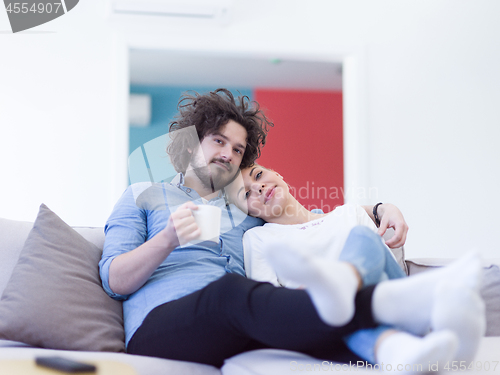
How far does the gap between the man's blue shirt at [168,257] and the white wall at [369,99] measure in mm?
1286

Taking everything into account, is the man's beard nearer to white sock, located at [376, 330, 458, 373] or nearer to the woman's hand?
the woman's hand

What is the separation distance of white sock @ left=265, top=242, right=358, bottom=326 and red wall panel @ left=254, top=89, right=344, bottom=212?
8.20ft

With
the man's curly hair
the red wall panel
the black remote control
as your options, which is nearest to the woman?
the black remote control

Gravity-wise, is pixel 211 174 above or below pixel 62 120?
below

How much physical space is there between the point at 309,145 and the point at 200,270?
2.28 metres

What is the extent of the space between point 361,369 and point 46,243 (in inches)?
36.8

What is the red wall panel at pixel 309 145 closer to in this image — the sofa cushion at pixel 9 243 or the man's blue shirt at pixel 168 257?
the man's blue shirt at pixel 168 257

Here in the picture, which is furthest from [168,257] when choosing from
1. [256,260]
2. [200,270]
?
[256,260]

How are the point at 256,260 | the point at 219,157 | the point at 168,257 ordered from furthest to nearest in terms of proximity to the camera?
the point at 219,157
the point at 256,260
the point at 168,257

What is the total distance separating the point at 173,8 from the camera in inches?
107

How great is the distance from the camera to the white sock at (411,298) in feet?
2.37

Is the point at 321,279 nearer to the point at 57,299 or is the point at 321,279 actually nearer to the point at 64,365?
the point at 64,365

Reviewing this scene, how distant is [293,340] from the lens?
85 centimetres

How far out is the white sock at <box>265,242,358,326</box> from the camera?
678 mm
